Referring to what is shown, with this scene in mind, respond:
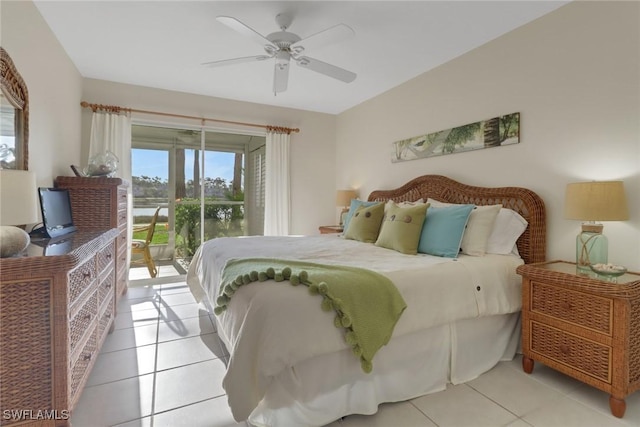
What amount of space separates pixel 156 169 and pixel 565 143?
4462mm

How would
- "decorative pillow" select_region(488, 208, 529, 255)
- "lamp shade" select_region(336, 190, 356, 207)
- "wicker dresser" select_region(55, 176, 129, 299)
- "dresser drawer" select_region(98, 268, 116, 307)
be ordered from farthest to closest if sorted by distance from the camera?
"lamp shade" select_region(336, 190, 356, 207) → "wicker dresser" select_region(55, 176, 129, 299) → "decorative pillow" select_region(488, 208, 529, 255) → "dresser drawer" select_region(98, 268, 116, 307)

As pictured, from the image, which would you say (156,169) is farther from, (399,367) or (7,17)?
(399,367)

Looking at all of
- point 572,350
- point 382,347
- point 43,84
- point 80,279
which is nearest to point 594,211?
point 572,350

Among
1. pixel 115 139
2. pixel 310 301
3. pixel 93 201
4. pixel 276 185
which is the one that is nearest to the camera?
pixel 310 301

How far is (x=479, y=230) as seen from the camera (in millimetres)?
2475

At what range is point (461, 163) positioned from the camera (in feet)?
10.2

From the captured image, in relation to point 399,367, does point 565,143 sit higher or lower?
higher

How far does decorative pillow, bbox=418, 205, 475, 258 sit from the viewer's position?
2410 millimetres

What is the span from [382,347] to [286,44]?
2.18m

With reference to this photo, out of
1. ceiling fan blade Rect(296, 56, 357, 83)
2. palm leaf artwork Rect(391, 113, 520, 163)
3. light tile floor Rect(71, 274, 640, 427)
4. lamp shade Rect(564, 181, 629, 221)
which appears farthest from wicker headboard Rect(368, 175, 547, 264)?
ceiling fan blade Rect(296, 56, 357, 83)

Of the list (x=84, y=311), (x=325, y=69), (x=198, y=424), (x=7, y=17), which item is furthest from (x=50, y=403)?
(x=325, y=69)

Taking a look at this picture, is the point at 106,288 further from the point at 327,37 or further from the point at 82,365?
the point at 327,37

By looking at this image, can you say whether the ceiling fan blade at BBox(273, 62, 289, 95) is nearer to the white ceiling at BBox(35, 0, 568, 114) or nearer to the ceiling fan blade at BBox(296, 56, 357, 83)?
the ceiling fan blade at BBox(296, 56, 357, 83)

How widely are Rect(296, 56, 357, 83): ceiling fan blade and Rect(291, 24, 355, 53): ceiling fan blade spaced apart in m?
0.15
